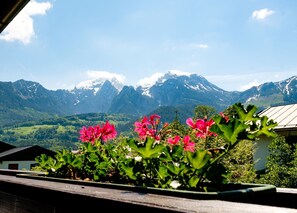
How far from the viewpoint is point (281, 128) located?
1975 cm

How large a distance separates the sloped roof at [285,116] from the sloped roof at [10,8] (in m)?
19.3

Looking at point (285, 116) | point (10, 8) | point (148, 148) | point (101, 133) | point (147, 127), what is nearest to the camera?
point (148, 148)

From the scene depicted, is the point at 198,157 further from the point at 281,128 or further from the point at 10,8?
the point at 281,128

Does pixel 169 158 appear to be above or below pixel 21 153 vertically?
above

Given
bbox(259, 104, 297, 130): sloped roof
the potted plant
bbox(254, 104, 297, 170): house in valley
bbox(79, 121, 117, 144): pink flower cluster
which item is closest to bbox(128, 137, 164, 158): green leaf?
the potted plant

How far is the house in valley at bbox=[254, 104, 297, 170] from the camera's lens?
64.2ft

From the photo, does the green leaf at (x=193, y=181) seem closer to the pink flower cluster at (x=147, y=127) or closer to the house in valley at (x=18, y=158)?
the pink flower cluster at (x=147, y=127)

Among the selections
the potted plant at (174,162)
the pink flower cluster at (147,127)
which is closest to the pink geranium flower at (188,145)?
the potted plant at (174,162)

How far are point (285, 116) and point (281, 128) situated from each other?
2.44 meters

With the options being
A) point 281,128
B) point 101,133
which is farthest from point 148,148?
point 281,128

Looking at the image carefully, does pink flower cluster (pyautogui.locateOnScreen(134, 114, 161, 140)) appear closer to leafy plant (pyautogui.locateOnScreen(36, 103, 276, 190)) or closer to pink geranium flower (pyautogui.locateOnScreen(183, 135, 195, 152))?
leafy plant (pyautogui.locateOnScreen(36, 103, 276, 190))

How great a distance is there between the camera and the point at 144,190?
53.0 inches

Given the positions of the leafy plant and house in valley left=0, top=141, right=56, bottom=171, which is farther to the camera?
house in valley left=0, top=141, right=56, bottom=171

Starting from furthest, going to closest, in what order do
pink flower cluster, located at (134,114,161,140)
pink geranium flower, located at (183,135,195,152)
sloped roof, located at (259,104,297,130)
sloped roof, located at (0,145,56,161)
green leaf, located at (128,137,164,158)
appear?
sloped roof, located at (0,145,56,161), sloped roof, located at (259,104,297,130), pink flower cluster, located at (134,114,161,140), pink geranium flower, located at (183,135,195,152), green leaf, located at (128,137,164,158)
